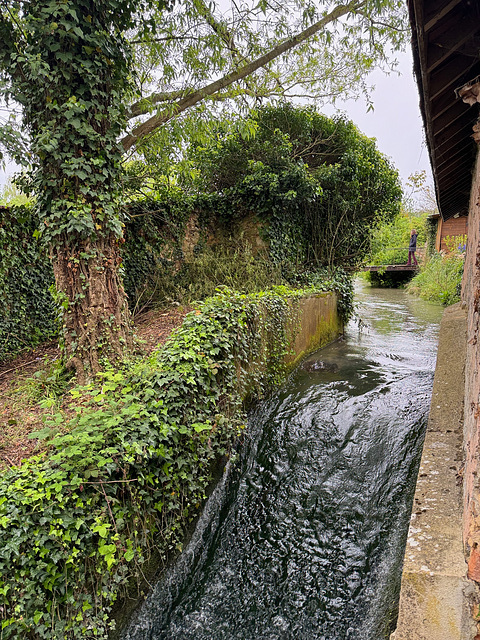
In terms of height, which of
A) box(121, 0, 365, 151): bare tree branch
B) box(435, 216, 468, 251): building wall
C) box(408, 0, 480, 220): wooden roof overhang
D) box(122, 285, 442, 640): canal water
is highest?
box(121, 0, 365, 151): bare tree branch

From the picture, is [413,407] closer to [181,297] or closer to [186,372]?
[186,372]

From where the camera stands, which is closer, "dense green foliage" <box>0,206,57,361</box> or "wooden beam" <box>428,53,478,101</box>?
"wooden beam" <box>428,53,478,101</box>

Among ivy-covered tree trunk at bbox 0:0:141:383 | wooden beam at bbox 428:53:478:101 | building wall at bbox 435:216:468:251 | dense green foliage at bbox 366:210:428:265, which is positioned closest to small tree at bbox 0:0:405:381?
ivy-covered tree trunk at bbox 0:0:141:383

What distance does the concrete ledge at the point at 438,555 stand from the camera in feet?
5.85

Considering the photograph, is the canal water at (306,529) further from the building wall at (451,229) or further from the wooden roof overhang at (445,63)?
the building wall at (451,229)

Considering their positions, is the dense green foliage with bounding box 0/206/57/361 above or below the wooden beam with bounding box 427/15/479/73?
below

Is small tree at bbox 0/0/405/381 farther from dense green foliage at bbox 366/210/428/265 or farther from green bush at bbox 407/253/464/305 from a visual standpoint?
green bush at bbox 407/253/464/305

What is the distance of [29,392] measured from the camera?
158 inches

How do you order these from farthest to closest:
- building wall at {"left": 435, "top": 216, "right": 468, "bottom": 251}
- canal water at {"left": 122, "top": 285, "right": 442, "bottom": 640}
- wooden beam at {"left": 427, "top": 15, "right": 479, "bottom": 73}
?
1. building wall at {"left": 435, "top": 216, "right": 468, "bottom": 251}
2. canal water at {"left": 122, "top": 285, "right": 442, "bottom": 640}
3. wooden beam at {"left": 427, "top": 15, "right": 479, "bottom": 73}

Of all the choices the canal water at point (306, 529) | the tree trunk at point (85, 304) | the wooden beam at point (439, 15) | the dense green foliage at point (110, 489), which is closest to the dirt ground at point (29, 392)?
the tree trunk at point (85, 304)

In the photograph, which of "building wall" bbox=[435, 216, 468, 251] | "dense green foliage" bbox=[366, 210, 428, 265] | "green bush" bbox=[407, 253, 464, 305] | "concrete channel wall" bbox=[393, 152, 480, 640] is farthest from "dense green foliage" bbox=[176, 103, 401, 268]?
"building wall" bbox=[435, 216, 468, 251]

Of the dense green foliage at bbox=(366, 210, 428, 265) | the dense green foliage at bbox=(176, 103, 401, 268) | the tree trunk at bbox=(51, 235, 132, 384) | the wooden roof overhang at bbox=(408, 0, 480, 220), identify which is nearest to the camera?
the wooden roof overhang at bbox=(408, 0, 480, 220)

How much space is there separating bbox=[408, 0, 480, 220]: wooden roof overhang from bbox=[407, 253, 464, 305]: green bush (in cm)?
1035

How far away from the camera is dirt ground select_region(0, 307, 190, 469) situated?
10.1 feet
